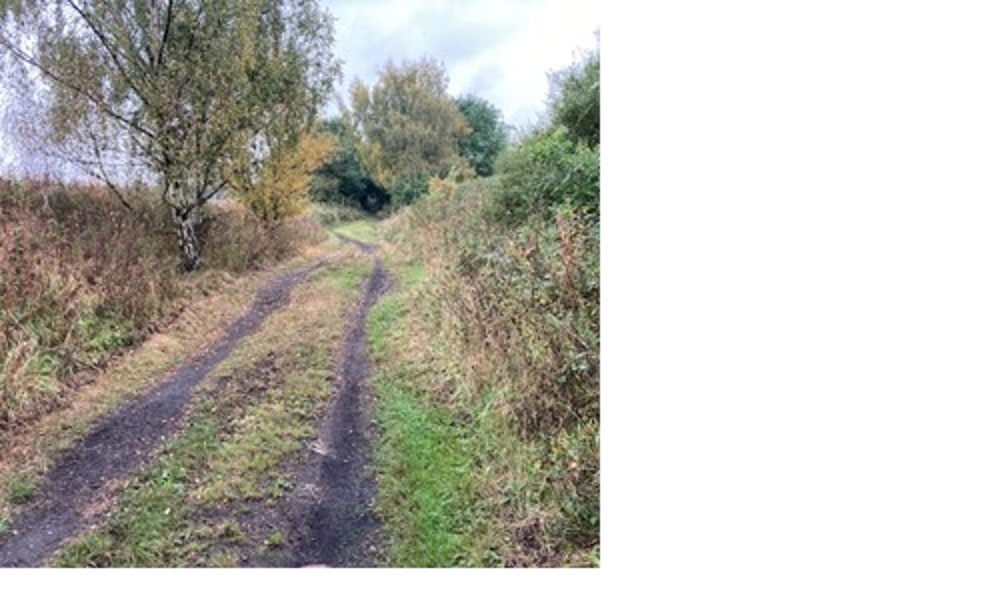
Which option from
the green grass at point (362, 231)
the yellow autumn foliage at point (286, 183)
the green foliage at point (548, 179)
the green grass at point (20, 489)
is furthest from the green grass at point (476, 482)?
the green grass at point (362, 231)

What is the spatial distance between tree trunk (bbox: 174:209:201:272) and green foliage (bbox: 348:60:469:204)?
3188 mm

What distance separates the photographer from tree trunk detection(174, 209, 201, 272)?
711cm

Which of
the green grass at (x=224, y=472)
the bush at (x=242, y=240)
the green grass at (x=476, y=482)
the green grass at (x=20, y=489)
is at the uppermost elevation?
the bush at (x=242, y=240)

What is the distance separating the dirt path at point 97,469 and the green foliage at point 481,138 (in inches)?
224

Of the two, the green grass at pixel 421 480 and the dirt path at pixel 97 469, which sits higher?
the dirt path at pixel 97 469

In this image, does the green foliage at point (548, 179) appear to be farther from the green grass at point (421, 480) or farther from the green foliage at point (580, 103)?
the green grass at point (421, 480)

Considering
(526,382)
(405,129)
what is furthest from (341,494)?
(405,129)

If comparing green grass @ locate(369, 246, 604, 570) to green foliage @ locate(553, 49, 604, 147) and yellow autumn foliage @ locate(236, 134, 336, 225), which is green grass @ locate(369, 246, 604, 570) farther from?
yellow autumn foliage @ locate(236, 134, 336, 225)

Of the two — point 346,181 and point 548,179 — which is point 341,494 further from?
point 346,181

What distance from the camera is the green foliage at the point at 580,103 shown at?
494 cm

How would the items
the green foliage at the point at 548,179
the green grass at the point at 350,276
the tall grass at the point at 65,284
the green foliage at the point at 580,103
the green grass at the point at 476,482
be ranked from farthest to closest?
the green grass at the point at 350,276, the green foliage at the point at 580,103, the green foliage at the point at 548,179, the tall grass at the point at 65,284, the green grass at the point at 476,482

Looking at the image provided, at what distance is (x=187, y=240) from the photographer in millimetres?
7180

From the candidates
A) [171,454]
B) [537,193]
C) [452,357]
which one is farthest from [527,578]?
[537,193]
